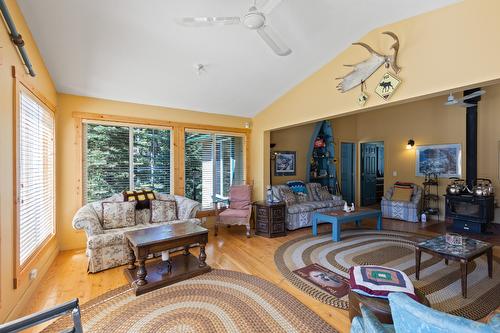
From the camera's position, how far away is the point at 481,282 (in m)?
2.71

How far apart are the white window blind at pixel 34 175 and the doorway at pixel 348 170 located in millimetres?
6800

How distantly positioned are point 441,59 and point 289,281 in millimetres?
3036

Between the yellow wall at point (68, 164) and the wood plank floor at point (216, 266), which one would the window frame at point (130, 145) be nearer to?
the yellow wall at point (68, 164)

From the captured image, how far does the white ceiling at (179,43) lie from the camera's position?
2521mm

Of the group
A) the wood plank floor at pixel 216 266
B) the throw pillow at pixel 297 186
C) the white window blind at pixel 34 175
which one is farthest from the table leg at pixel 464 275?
the white window blind at pixel 34 175

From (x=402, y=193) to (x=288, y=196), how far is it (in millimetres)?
3041

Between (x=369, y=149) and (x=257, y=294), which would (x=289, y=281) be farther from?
(x=369, y=149)

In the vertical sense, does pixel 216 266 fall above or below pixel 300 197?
below

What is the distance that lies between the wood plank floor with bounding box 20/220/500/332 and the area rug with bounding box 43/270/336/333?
0.14 metres

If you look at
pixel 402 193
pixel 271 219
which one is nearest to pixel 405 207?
pixel 402 193

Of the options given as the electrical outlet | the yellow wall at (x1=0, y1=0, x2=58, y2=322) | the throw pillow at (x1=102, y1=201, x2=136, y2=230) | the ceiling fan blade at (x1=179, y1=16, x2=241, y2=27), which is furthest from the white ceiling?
the electrical outlet

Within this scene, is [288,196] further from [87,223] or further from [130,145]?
[87,223]

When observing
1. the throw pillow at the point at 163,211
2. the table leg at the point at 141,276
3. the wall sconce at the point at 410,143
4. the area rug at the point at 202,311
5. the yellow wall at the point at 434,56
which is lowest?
the area rug at the point at 202,311

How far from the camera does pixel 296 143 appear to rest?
6.13 m
